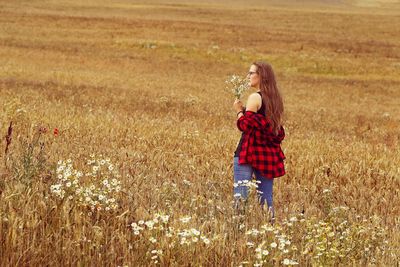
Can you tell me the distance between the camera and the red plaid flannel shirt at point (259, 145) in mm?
5965

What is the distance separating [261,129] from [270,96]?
0.36 meters

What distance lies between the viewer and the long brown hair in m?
6.04

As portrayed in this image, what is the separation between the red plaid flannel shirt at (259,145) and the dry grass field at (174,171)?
45 cm

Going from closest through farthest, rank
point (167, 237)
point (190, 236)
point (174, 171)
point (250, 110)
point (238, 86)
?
point (167, 237) → point (190, 236) → point (238, 86) → point (250, 110) → point (174, 171)

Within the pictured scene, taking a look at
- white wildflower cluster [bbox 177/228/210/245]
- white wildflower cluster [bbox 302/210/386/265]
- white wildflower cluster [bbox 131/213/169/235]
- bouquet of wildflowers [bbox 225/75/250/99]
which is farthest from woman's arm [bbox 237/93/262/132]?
white wildflower cluster [bbox 177/228/210/245]

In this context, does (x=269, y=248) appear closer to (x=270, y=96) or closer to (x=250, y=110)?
(x=250, y=110)

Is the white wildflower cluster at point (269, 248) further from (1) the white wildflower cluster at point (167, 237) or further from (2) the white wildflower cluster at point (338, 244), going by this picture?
(1) the white wildflower cluster at point (167, 237)

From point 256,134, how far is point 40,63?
2539cm

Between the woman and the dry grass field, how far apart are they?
404 mm

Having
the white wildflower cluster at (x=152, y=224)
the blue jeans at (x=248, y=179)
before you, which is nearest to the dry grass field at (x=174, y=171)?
the white wildflower cluster at (x=152, y=224)

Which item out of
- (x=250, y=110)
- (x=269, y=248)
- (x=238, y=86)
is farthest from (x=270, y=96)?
(x=269, y=248)

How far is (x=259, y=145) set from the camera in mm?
6109

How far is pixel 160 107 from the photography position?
56.4 feet

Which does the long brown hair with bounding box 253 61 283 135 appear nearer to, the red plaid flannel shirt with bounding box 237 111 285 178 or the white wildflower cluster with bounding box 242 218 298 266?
the red plaid flannel shirt with bounding box 237 111 285 178
